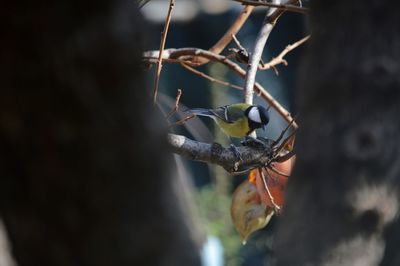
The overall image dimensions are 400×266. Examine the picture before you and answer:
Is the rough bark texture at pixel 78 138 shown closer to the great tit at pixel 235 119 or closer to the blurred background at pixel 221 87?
the great tit at pixel 235 119

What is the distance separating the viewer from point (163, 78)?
4.89 meters

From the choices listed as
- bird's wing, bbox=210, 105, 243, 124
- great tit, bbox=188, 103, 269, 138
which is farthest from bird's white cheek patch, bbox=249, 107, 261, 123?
bird's wing, bbox=210, 105, 243, 124

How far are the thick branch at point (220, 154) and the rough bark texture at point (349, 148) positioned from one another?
3.14 ft

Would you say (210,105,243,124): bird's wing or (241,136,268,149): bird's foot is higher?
(241,136,268,149): bird's foot

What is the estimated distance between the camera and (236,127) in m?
4.12

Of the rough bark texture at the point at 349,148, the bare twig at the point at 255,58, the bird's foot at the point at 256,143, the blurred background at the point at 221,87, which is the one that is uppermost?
the rough bark texture at the point at 349,148

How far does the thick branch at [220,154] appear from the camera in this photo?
1.92 m

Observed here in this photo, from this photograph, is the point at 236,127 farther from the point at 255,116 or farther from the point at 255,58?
the point at 255,58

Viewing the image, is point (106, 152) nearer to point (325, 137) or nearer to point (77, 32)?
point (77, 32)

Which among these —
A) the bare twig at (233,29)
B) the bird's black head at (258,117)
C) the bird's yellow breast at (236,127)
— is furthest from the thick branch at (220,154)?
the bird's yellow breast at (236,127)

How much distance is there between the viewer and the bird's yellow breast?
3909 millimetres

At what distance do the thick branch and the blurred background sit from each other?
225 cm

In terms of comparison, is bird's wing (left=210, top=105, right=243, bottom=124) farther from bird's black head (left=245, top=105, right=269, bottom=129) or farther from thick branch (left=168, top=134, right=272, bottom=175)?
thick branch (left=168, top=134, right=272, bottom=175)

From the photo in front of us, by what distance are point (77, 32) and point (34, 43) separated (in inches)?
1.7
